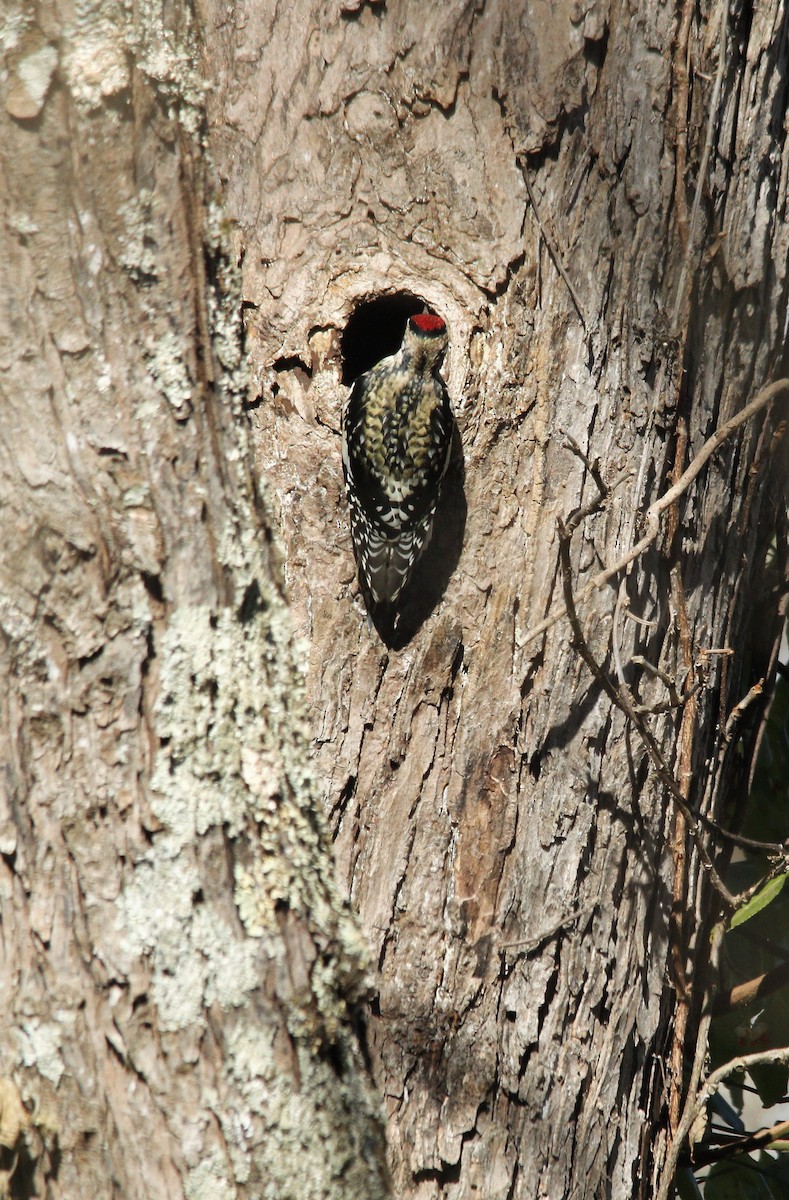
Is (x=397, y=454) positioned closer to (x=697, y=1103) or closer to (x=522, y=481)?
(x=522, y=481)

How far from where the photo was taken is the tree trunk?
1.51m

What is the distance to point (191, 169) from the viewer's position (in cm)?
157

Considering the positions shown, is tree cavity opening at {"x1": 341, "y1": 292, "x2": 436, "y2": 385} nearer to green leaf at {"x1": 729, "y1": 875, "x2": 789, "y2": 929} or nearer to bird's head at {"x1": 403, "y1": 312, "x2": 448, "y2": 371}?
bird's head at {"x1": 403, "y1": 312, "x2": 448, "y2": 371}

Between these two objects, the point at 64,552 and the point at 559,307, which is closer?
the point at 64,552

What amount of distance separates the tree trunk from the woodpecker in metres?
0.10

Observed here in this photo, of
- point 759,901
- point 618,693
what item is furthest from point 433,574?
point 759,901

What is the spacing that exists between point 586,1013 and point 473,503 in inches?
48.1

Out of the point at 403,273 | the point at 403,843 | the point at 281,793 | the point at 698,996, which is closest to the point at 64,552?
the point at 281,793

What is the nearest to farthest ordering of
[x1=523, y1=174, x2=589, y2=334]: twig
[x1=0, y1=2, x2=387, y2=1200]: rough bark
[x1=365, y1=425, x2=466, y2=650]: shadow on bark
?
[x1=0, y1=2, x2=387, y2=1200]: rough bark < [x1=523, y1=174, x2=589, y2=334]: twig < [x1=365, y1=425, x2=466, y2=650]: shadow on bark

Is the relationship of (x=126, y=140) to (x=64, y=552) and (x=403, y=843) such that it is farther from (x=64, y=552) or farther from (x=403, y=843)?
(x=403, y=843)

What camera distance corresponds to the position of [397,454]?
3.42m

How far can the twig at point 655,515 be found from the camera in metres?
2.41

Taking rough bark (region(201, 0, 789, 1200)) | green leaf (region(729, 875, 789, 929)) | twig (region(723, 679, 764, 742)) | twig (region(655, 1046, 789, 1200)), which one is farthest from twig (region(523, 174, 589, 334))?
twig (region(655, 1046, 789, 1200))

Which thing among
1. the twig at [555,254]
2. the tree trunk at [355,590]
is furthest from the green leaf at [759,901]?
the twig at [555,254]
